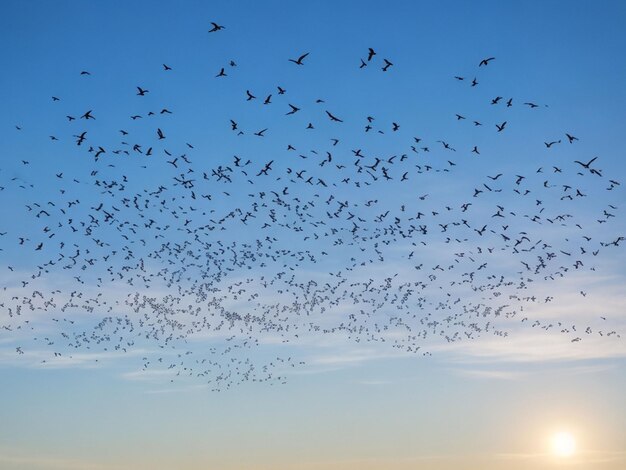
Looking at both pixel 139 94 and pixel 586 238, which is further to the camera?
pixel 586 238

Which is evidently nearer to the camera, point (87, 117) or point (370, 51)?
point (370, 51)

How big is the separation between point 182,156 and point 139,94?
626 cm

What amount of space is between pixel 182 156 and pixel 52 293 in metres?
18.6

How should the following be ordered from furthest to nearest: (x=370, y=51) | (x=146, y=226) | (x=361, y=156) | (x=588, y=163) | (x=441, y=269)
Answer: (x=441, y=269) → (x=146, y=226) → (x=361, y=156) → (x=588, y=163) → (x=370, y=51)

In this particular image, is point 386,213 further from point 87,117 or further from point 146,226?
point 87,117

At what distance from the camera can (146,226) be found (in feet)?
201

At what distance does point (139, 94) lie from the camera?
4859 centimetres

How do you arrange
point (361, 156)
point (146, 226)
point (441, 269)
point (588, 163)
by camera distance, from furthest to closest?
1. point (441, 269)
2. point (146, 226)
3. point (361, 156)
4. point (588, 163)

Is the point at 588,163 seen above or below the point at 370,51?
below

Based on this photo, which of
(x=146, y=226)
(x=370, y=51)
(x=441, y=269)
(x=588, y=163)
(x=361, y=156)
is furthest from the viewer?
(x=441, y=269)

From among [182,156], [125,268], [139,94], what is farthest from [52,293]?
[139,94]

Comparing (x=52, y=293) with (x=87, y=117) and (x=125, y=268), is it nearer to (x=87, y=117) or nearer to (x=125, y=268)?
(x=125, y=268)

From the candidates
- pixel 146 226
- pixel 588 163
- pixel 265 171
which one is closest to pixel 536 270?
pixel 588 163

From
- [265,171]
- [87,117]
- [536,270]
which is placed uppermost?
[87,117]
